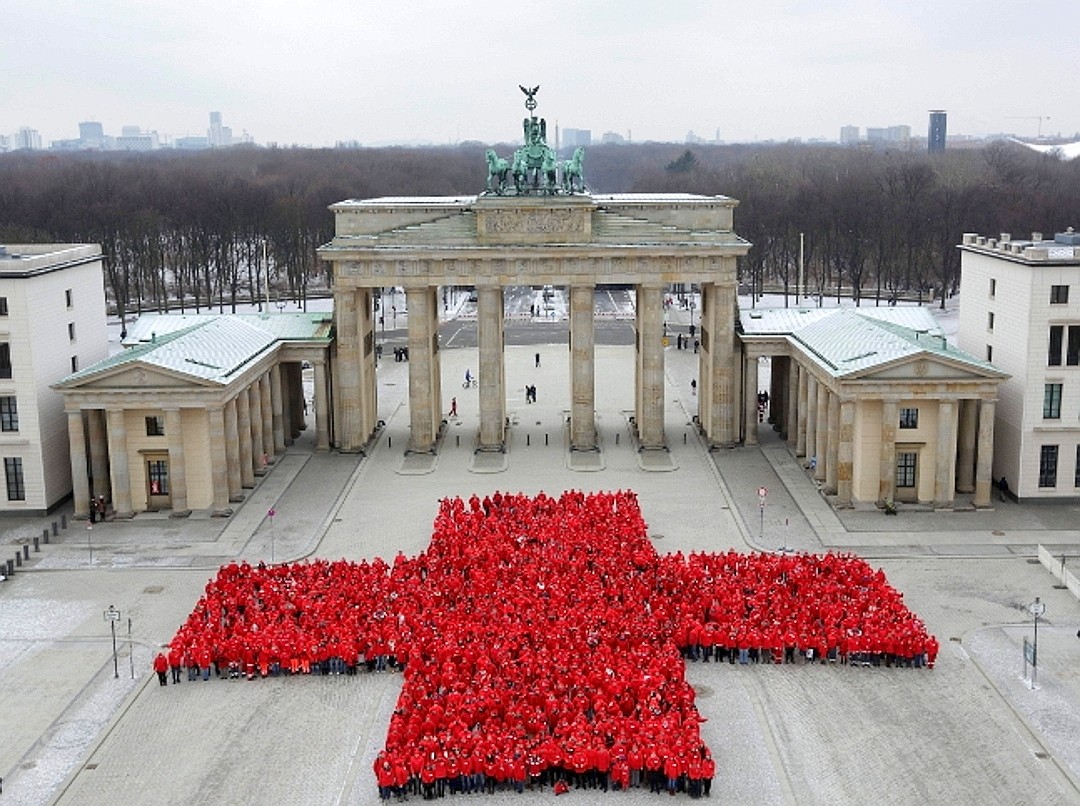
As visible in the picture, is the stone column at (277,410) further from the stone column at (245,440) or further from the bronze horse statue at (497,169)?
the bronze horse statue at (497,169)

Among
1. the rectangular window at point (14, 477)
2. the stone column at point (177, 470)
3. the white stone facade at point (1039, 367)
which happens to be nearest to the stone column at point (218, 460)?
the stone column at point (177, 470)

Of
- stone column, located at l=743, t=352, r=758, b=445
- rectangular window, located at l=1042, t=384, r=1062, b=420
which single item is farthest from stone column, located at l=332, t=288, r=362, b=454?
rectangular window, located at l=1042, t=384, r=1062, b=420

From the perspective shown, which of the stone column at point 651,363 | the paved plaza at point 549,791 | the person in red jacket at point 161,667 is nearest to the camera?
the paved plaza at point 549,791

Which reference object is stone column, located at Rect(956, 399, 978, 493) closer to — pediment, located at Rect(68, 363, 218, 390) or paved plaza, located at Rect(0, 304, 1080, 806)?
paved plaza, located at Rect(0, 304, 1080, 806)

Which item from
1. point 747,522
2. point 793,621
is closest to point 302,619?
point 793,621

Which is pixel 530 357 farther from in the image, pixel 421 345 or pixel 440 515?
pixel 440 515
